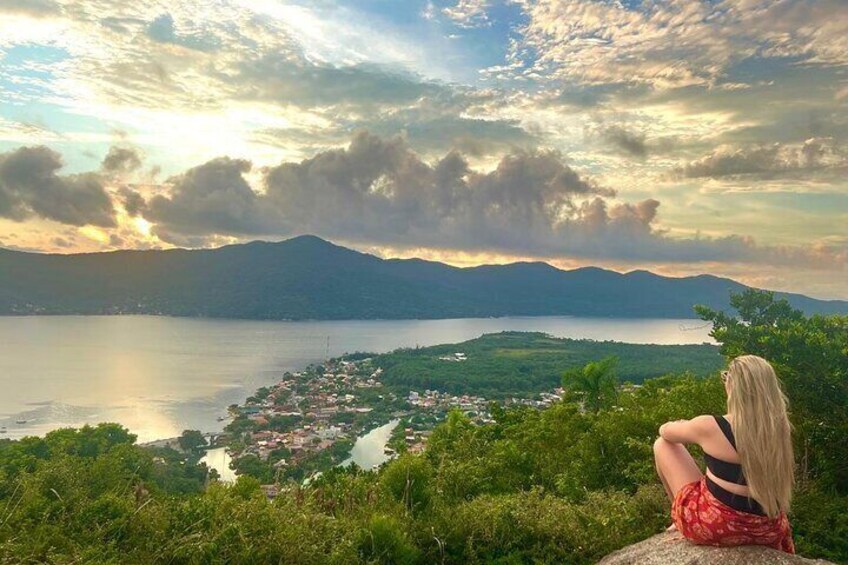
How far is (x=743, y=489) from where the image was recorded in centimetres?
350

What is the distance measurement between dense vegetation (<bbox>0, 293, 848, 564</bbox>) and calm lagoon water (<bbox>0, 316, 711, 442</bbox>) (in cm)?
373

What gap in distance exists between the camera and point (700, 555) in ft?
12.2

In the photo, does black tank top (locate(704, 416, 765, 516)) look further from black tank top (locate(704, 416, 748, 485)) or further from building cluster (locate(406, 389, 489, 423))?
building cluster (locate(406, 389, 489, 423))

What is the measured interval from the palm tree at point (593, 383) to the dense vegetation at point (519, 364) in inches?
1043

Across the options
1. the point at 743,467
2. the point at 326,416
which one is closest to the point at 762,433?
the point at 743,467

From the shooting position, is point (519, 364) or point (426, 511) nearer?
point (426, 511)

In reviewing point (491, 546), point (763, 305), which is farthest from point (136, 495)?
point (763, 305)

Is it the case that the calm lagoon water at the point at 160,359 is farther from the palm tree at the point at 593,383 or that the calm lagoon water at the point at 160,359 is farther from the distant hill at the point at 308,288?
the distant hill at the point at 308,288

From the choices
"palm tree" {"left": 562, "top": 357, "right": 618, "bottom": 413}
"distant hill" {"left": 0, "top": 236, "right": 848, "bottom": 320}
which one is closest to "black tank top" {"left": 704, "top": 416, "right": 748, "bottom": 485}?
"palm tree" {"left": 562, "top": 357, "right": 618, "bottom": 413}

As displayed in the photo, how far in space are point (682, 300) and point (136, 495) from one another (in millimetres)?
186512

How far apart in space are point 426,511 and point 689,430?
2.50 meters

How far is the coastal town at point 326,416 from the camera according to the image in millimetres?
28611

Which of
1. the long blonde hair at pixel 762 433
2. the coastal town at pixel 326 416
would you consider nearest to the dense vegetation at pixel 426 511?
the long blonde hair at pixel 762 433

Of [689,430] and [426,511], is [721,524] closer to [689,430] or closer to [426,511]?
[689,430]
